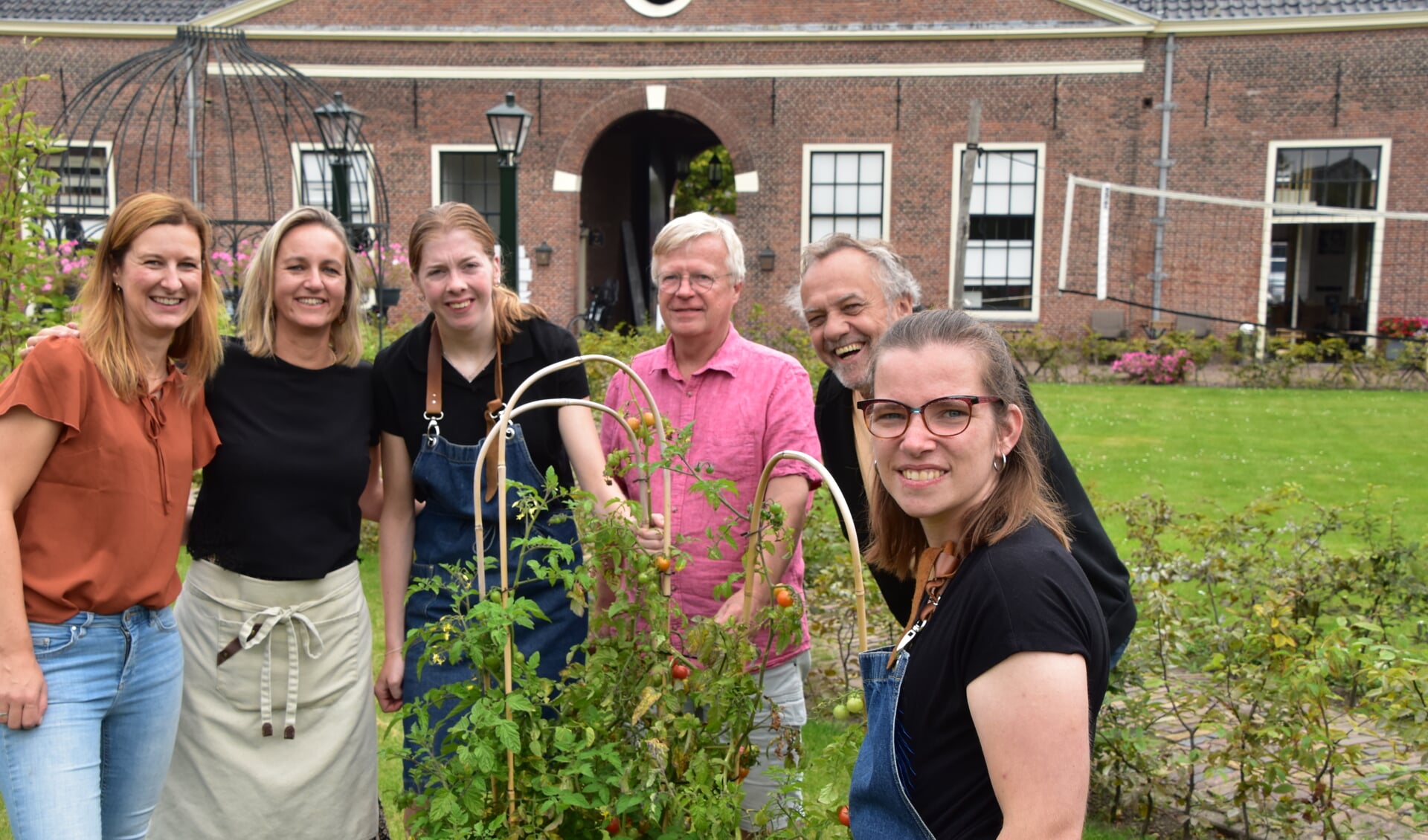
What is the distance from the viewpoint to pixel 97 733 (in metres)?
2.17

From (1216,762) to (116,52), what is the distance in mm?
19273

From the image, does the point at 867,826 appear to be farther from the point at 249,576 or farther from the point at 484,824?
the point at 249,576

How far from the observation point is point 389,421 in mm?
2666

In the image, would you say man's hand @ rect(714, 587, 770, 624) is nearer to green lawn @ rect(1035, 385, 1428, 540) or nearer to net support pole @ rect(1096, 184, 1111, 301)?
green lawn @ rect(1035, 385, 1428, 540)

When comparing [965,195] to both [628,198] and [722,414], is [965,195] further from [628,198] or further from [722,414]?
[628,198]

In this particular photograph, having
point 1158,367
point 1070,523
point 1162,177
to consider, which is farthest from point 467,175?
point 1070,523

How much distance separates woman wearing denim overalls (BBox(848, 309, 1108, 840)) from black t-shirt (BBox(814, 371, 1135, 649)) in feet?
0.85

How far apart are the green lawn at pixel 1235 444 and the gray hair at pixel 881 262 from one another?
2.55 m

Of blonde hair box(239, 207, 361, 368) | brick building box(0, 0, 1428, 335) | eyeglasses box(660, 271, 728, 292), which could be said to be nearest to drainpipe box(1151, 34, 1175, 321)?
brick building box(0, 0, 1428, 335)

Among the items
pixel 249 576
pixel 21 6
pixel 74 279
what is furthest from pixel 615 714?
pixel 21 6

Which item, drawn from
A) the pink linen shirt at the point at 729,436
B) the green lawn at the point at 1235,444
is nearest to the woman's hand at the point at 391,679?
the pink linen shirt at the point at 729,436

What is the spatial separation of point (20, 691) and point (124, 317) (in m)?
0.76

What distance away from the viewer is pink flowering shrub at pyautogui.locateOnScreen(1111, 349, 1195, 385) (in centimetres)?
1446

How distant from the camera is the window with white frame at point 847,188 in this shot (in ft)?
57.2
